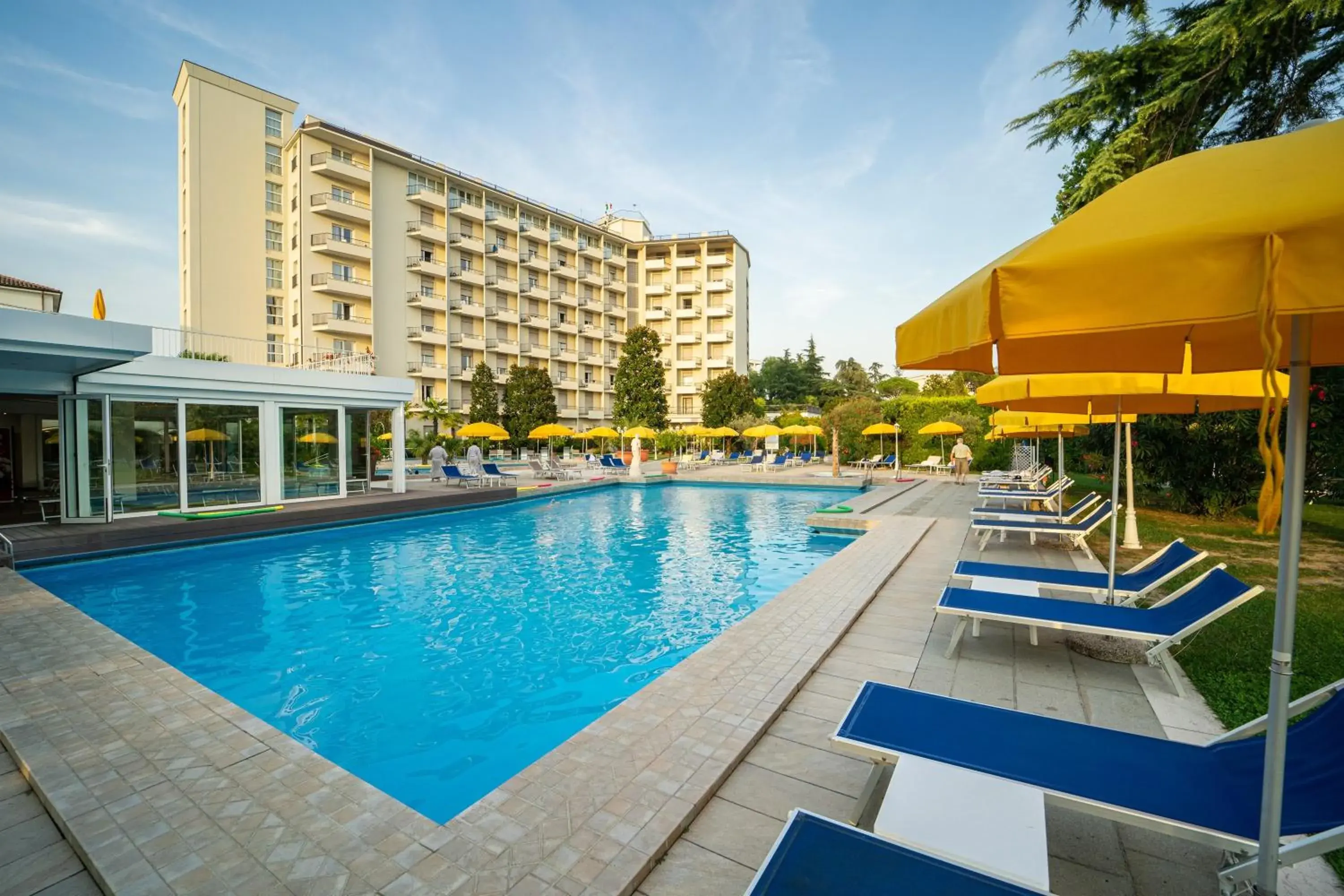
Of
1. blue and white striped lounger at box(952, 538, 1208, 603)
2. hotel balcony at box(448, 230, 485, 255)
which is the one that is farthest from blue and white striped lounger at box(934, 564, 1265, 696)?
hotel balcony at box(448, 230, 485, 255)

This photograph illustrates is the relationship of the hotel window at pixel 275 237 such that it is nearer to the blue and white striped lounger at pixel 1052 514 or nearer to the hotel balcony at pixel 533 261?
the hotel balcony at pixel 533 261

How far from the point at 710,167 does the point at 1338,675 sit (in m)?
24.5

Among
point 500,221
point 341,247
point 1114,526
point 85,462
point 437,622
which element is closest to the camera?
point 1114,526

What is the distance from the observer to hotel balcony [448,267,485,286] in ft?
142

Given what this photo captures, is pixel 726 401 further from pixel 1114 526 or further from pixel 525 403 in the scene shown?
pixel 1114 526

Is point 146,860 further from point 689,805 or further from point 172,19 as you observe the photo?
point 172,19

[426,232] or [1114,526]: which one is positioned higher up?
[426,232]

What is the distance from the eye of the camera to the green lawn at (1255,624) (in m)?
3.84

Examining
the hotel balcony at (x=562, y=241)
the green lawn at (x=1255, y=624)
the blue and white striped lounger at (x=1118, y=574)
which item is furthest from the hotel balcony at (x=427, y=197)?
the blue and white striped lounger at (x=1118, y=574)

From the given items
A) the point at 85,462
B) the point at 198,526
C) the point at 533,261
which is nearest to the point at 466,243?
the point at 533,261

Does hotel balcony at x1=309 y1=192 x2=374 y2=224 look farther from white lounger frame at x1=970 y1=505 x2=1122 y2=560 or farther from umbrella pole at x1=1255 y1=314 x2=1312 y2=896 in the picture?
umbrella pole at x1=1255 y1=314 x2=1312 y2=896

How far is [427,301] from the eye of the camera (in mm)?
41281

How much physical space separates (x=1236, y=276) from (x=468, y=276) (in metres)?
47.4

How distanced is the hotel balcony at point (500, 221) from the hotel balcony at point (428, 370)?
12157mm
